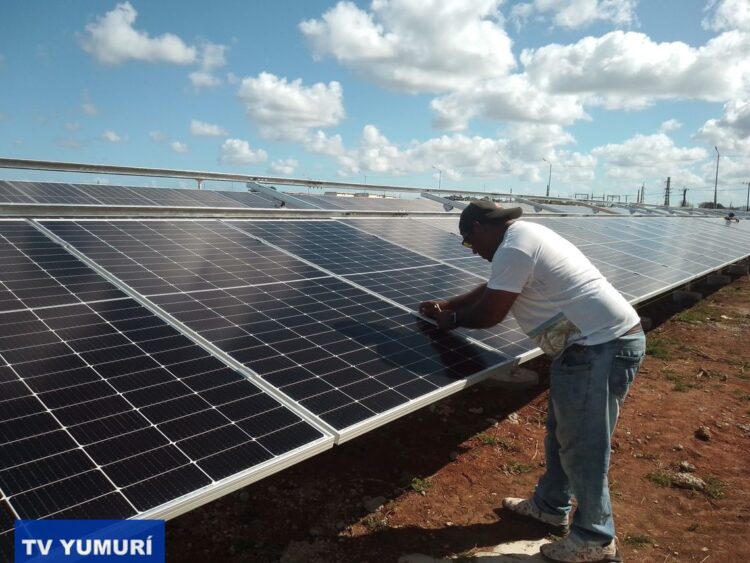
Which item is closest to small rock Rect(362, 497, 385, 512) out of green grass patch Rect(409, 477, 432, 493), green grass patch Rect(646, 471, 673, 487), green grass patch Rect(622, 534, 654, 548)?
green grass patch Rect(409, 477, 432, 493)

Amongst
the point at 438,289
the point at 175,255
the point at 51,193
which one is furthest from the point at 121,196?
the point at 438,289

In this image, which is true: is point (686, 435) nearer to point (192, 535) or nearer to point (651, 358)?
point (651, 358)

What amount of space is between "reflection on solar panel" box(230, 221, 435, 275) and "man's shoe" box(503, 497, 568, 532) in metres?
3.80

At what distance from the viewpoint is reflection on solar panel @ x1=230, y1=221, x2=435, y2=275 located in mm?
8375

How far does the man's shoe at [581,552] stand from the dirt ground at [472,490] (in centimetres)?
49

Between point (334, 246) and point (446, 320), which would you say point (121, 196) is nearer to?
point (334, 246)

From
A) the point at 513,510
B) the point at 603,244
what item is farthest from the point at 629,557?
the point at 603,244

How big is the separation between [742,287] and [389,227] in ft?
59.9

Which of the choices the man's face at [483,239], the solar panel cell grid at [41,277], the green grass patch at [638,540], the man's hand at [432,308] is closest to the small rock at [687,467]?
the green grass patch at [638,540]

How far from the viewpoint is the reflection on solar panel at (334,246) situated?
8.38 metres

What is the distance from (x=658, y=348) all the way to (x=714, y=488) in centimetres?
654

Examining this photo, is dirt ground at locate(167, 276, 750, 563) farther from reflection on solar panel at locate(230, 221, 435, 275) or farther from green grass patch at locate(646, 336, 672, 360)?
reflection on solar panel at locate(230, 221, 435, 275)

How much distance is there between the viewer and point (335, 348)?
550 centimetres

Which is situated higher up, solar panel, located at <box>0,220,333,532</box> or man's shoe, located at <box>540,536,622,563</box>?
solar panel, located at <box>0,220,333,532</box>
